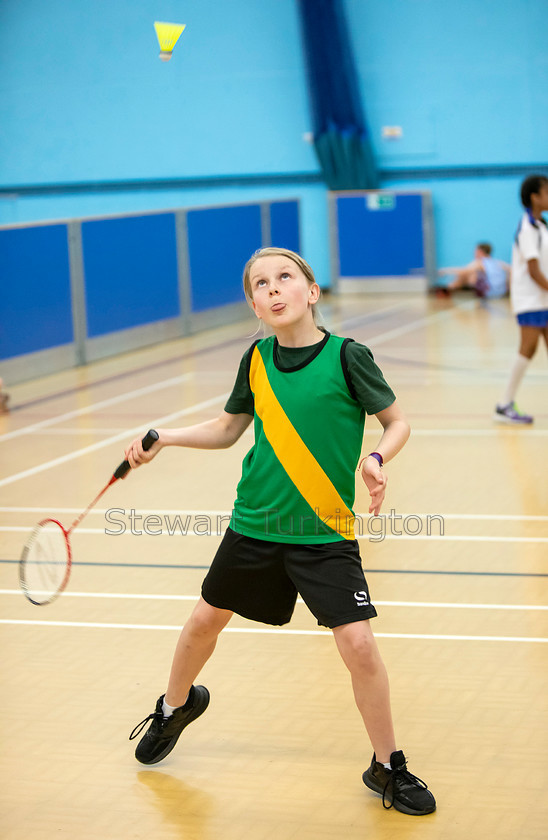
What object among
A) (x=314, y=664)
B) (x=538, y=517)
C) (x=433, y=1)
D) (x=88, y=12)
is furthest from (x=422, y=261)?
(x=314, y=664)

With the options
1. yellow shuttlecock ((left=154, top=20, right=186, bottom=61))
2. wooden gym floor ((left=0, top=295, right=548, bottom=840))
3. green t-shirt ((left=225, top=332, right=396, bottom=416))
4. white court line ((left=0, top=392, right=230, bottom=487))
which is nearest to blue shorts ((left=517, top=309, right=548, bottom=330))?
wooden gym floor ((left=0, top=295, right=548, bottom=840))

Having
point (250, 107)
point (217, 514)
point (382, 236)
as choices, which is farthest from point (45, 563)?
point (250, 107)

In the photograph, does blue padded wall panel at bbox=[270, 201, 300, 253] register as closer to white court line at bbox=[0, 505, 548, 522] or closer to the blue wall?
the blue wall

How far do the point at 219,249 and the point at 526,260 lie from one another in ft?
25.9

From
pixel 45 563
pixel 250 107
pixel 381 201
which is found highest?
pixel 250 107

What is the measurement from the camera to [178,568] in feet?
18.9

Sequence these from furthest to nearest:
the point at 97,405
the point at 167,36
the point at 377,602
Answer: the point at 97,405
the point at 377,602
the point at 167,36

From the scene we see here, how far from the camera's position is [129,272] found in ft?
45.3

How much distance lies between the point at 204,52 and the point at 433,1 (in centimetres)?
394

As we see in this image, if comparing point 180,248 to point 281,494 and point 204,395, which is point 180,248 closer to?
point 204,395

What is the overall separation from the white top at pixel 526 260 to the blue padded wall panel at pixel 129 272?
588 cm

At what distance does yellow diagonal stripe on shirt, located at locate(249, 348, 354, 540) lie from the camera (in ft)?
10.9

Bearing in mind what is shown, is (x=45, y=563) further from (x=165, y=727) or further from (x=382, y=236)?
(x=382, y=236)

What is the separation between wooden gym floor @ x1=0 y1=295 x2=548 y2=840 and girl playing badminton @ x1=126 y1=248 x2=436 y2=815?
0.95ft
